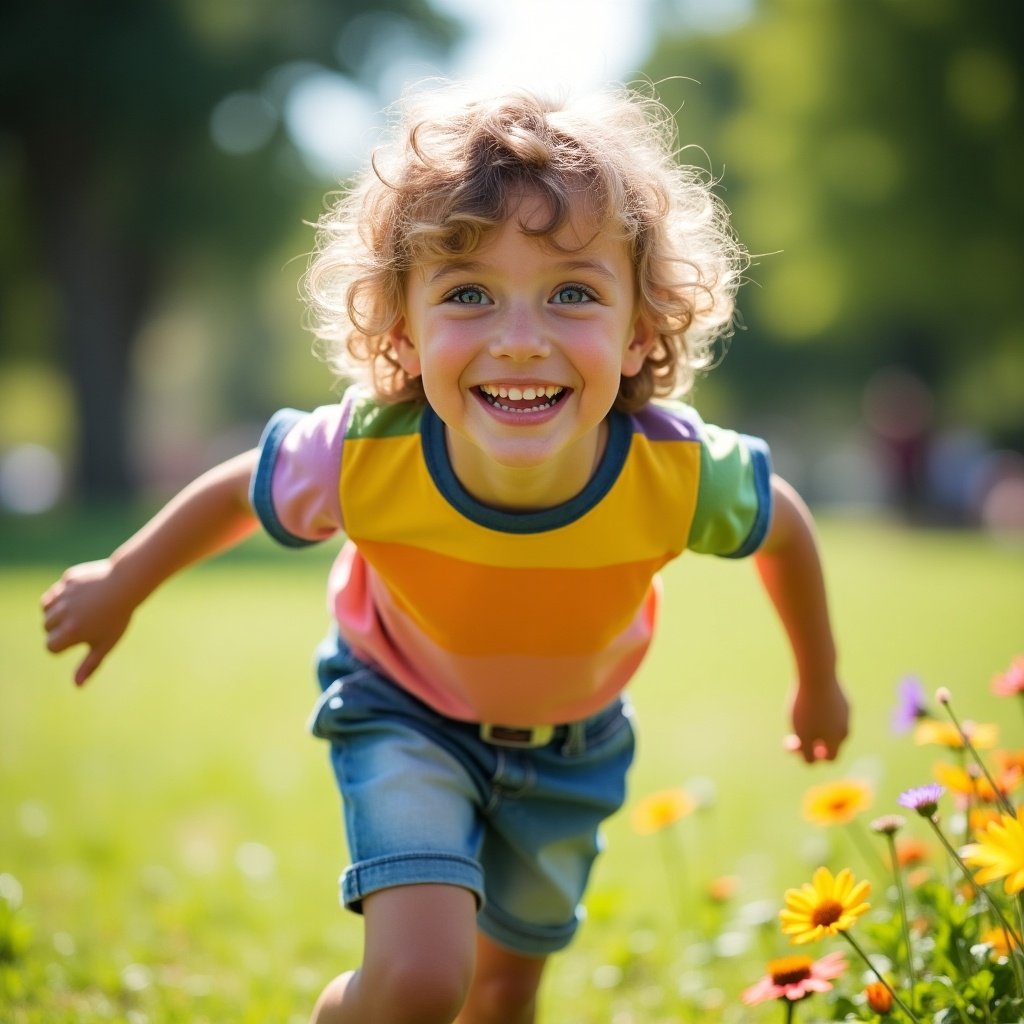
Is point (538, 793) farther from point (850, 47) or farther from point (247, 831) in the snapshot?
point (850, 47)

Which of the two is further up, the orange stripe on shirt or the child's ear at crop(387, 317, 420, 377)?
the child's ear at crop(387, 317, 420, 377)

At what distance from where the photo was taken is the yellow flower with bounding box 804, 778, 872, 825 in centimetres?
230

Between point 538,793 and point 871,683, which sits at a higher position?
point 538,793

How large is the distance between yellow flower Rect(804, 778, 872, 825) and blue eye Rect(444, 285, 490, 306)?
110 centimetres

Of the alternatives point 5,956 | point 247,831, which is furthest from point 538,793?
point 247,831

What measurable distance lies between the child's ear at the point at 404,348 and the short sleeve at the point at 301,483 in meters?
0.15

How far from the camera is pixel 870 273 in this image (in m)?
21.7

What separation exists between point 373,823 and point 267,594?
801 cm

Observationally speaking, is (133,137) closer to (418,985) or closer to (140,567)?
(140,567)

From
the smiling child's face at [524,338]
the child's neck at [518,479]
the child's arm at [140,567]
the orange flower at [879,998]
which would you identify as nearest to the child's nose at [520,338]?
the smiling child's face at [524,338]

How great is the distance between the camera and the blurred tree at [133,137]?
18625mm

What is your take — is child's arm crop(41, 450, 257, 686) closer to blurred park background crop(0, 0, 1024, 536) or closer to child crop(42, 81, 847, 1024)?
child crop(42, 81, 847, 1024)

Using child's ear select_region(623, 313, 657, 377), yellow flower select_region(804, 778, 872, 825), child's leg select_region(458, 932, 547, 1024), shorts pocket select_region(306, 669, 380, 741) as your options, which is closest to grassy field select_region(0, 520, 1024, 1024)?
child's leg select_region(458, 932, 547, 1024)

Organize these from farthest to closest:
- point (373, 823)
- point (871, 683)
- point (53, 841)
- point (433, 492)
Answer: point (871, 683)
point (53, 841)
point (433, 492)
point (373, 823)
